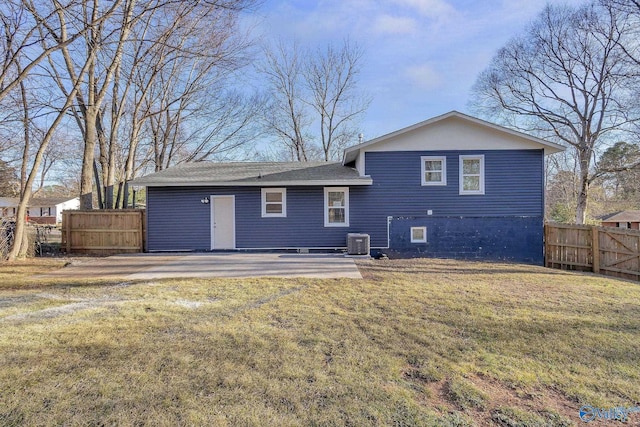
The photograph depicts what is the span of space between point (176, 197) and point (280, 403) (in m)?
10.3

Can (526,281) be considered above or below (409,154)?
below

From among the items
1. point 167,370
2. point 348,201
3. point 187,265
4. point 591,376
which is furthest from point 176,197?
point 591,376

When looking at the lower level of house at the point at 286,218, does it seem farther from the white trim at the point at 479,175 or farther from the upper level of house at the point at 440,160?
the white trim at the point at 479,175

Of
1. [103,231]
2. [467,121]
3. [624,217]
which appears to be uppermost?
[467,121]

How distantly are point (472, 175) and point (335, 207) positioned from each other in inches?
193

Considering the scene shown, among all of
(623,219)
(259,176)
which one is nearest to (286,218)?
(259,176)

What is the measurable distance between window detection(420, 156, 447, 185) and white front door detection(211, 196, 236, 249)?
6802mm

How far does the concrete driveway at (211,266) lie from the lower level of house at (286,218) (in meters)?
0.85

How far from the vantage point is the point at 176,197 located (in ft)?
37.5

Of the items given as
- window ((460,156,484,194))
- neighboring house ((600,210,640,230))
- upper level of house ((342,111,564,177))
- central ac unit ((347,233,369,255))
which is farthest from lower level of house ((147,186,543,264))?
neighboring house ((600,210,640,230))

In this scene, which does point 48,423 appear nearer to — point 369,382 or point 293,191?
point 369,382

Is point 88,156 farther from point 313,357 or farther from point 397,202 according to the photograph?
point 313,357

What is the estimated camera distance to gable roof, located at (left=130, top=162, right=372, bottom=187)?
36.1ft

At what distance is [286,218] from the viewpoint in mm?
11516
